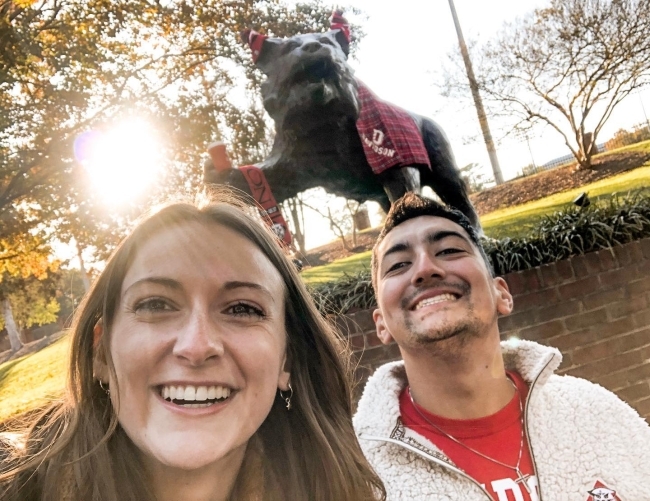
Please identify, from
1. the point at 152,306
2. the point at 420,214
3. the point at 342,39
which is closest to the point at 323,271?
the point at 342,39

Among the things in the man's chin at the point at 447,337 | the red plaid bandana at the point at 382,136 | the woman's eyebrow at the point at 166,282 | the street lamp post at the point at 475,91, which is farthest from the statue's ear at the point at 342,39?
the street lamp post at the point at 475,91

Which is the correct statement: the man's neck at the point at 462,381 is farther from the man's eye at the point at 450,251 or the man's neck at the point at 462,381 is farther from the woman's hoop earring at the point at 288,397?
the woman's hoop earring at the point at 288,397

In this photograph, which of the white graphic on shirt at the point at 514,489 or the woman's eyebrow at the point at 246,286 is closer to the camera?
the woman's eyebrow at the point at 246,286

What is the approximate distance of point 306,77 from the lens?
348 cm

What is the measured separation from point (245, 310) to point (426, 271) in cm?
90

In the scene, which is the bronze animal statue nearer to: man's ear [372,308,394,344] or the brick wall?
the brick wall

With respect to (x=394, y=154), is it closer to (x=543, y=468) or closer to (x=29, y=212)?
(x=543, y=468)

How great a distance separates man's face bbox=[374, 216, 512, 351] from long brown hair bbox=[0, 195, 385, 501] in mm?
Answer: 435

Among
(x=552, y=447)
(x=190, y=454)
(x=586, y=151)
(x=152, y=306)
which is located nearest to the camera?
(x=190, y=454)

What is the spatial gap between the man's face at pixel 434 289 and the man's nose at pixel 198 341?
95cm

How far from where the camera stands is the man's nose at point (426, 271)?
78.9 inches

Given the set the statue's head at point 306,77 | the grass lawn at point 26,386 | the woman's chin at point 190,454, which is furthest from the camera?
the grass lawn at point 26,386

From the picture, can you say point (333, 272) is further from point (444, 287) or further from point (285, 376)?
point (285, 376)

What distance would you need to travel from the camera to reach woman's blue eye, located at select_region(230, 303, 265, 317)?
4.42 feet
